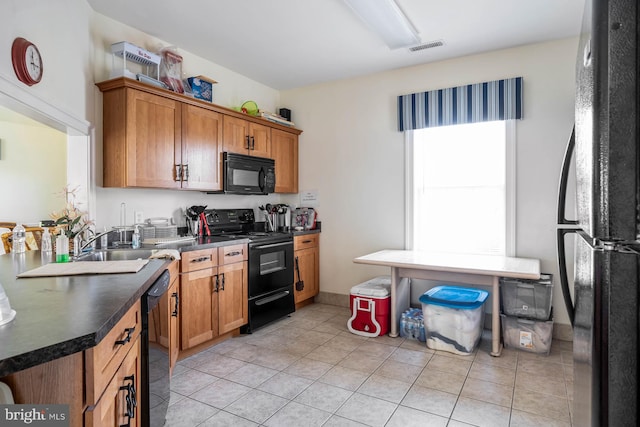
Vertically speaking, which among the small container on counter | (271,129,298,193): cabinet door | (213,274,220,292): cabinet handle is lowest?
(213,274,220,292): cabinet handle

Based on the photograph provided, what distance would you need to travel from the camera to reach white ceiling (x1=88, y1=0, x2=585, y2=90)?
9.04ft

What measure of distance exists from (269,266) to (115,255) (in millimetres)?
1633

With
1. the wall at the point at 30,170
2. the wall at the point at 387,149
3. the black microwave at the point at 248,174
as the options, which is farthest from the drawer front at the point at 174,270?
the wall at the point at 30,170

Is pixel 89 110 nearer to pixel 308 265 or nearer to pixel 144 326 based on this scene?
pixel 144 326

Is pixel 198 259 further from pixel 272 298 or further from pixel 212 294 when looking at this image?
pixel 272 298

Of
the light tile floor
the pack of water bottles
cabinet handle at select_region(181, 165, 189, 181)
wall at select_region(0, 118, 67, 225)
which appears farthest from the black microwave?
wall at select_region(0, 118, 67, 225)

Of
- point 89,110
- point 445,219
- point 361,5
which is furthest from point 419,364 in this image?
point 89,110

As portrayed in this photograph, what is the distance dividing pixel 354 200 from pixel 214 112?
181cm

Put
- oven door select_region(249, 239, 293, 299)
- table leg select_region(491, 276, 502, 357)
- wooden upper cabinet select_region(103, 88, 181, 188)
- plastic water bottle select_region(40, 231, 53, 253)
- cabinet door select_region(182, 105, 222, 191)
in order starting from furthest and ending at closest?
oven door select_region(249, 239, 293, 299), cabinet door select_region(182, 105, 222, 191), table leg select_region(491, 276, 502, 357), wooden upper cabinet select_region(103, 88, 181, 188), plastic water bottle select_region(40, 231, 53, 253)

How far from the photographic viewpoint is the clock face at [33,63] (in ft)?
6.44

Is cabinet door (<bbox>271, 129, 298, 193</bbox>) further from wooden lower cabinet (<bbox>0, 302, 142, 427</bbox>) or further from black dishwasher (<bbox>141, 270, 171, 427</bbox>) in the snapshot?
wooden lower cabinet (<bbox>0, 302, 142, 427</bbox>)

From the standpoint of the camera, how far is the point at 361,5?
266 centimetres

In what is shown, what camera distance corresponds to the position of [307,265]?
171 inches

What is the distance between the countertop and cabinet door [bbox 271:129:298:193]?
264cm
